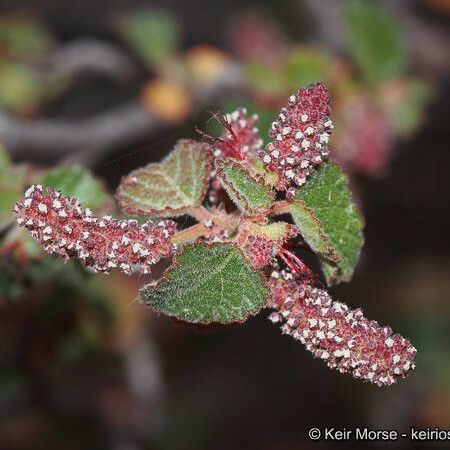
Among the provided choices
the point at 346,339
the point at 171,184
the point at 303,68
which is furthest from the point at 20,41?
the point at 346,339

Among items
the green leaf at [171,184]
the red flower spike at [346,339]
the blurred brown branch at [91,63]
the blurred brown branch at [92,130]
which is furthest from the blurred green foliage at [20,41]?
the red flower spike at [346,339]

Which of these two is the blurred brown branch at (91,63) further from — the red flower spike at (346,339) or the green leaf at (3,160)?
the red flower spike at (346,339)

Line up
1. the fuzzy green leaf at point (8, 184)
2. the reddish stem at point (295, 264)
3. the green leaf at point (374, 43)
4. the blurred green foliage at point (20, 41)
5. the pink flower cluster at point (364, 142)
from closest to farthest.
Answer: the reddish stem at point (295, 264) → the fuzzy green leaf at point (8, 184) → the pink flower cluster at point (364, 142) → the green leaf at point (374, 43) → the blurred green foliage at point (20, 41)

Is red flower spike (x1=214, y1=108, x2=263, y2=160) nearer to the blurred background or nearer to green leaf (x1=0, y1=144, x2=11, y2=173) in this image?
the blurred background

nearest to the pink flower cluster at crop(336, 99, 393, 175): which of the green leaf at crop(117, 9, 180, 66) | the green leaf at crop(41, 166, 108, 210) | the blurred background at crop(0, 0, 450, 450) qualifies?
the blurred background at crop(0, 0, 450, 450)

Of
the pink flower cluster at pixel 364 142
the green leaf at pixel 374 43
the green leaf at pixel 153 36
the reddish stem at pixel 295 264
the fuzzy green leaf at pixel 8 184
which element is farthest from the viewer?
the green leaf at pixel 153 36

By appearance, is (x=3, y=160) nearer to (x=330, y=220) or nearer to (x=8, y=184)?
(x=8, y=184)
